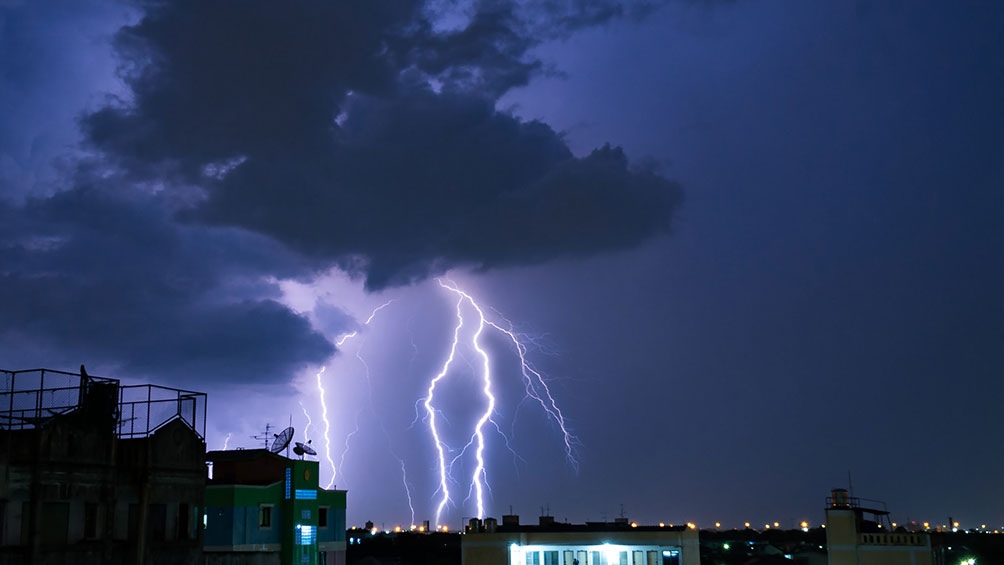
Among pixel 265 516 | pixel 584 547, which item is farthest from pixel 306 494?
pixel 584 547

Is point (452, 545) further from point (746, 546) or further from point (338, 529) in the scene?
point (338, 529)

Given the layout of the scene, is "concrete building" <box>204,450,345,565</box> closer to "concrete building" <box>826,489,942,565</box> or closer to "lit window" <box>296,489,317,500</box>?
"lit window" <box>296,489,317,500</box>

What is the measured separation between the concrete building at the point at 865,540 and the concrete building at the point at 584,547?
7795mm

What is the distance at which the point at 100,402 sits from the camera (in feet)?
71.6

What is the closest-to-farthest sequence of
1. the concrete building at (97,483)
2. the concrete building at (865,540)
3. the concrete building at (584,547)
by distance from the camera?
1. the concrete building at (97,483)
2. the concrete building at (865,540)
3. the concrete building at (584,547)

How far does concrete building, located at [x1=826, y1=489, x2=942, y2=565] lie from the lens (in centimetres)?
3606

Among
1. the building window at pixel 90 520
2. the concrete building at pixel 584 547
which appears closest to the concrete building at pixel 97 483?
the building window at pixel 90 520

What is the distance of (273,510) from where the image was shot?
39281 mm

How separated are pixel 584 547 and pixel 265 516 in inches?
616

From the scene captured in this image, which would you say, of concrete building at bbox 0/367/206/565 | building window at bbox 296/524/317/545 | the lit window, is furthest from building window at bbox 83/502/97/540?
the lit window

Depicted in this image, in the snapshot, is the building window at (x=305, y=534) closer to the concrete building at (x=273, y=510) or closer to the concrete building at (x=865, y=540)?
the concrete building at (x=273, y=510)

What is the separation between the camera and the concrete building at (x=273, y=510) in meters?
36.9

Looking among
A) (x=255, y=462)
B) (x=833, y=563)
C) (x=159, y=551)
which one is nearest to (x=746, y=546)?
(x=833, y=563)

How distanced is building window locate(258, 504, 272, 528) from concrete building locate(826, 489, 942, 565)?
73.8 feet
